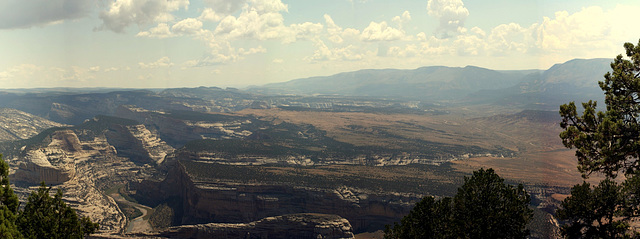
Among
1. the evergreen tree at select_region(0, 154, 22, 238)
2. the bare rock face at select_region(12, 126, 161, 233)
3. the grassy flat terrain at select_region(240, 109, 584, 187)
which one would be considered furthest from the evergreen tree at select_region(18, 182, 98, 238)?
the grassy flat terrain at select_region(240, 109, 584, 187)

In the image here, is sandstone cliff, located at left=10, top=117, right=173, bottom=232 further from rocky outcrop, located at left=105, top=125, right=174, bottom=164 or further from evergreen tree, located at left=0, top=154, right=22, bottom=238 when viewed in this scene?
evergreen tree, located at left=0, top=154, right=22, bottom=238

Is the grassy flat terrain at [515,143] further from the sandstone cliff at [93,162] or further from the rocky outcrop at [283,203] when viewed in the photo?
the sandstone cliff at [93,162]

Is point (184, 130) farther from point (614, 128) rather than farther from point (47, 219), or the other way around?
point (614, 128)

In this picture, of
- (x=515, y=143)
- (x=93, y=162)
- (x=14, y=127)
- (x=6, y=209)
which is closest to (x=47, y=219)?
(x=6, y=209)

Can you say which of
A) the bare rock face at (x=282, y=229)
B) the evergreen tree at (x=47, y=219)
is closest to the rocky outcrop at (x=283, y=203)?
the bare rock face at (x=282, y=229)

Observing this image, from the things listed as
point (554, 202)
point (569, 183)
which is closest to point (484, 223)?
point (554, 202)

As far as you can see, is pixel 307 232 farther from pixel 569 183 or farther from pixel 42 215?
pixel 569 183
